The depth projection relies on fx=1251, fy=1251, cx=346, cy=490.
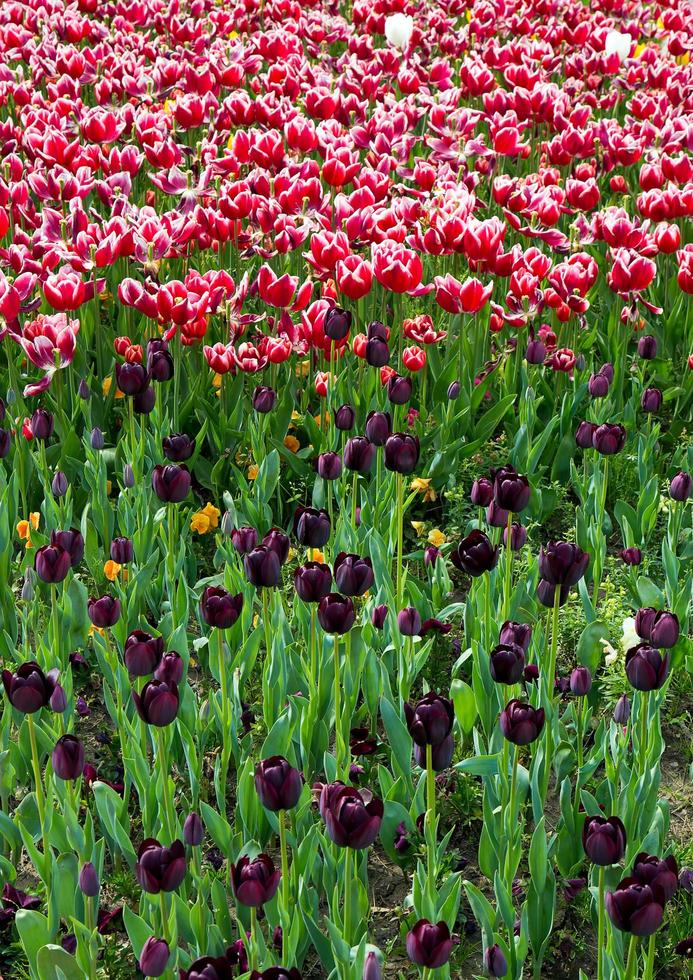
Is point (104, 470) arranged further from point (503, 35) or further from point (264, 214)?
point (503, 35)

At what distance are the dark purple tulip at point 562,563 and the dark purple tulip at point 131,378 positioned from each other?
1.42 metres

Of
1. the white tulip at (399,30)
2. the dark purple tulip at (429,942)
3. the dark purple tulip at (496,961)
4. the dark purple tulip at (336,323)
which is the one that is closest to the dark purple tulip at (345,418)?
the dark purple tulip at (336,323)

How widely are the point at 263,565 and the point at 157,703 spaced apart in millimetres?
451

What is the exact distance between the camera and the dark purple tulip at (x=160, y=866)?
1.97m

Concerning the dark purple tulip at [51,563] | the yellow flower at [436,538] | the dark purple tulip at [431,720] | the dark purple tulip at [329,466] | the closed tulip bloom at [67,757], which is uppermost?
the dark purple tulip at [329,466]

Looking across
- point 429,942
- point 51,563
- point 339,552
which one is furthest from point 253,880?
point 339,552

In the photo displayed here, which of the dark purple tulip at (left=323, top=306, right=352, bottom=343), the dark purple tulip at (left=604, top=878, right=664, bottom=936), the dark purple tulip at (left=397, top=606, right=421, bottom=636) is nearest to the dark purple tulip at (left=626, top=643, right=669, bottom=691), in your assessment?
the dark purple tulip at (left=604, top=878, right=664, bottom=936)

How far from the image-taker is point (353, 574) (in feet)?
8.14

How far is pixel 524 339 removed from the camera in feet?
15.3

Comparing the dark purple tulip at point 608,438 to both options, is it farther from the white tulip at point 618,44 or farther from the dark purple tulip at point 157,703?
the white tulip at point 618,44

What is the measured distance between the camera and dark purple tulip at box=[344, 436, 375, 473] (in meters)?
3.06

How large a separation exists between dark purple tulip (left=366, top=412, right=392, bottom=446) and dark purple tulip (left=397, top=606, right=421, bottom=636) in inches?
21.9

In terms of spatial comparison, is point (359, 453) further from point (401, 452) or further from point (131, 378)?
point (131, 378)

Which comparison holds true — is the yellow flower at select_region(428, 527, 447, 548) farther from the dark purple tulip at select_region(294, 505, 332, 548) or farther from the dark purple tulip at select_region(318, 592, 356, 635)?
the dark purple tulip at select_region(318, 592, 356, 635)
